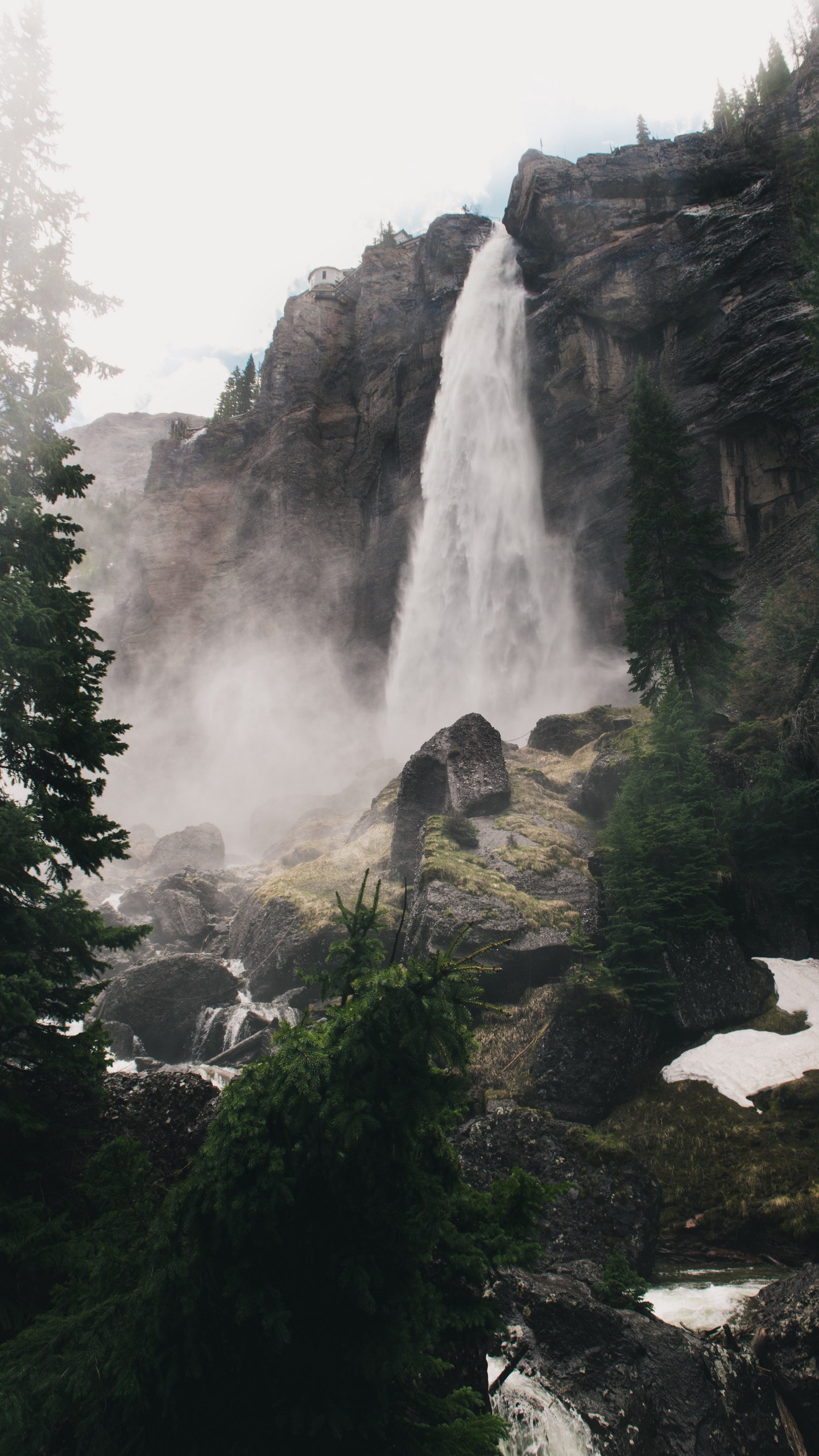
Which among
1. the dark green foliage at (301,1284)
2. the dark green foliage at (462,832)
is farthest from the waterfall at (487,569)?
the dark green foliage at (301,1284)

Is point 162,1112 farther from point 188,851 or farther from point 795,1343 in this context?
point 188,851

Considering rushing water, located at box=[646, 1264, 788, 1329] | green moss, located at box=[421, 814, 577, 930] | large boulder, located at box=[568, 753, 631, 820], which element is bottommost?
rushing water, located at box=[646, 1264, 788, 1329]

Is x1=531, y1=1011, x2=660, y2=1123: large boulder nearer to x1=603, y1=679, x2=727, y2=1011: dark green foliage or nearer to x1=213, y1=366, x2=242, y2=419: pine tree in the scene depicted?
x1=603, y1=679, x2=727, y2=1011: dark green foliage

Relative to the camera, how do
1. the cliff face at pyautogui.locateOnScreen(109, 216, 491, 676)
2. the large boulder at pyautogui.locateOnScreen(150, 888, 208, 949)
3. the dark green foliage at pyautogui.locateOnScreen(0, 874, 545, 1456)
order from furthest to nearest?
the cliff face at pyautogui.locateOnScreen(109, 216, 491, 676)
the large boulder at pyautogui.locateOnScreen(150, 888, 208, 949)
the dark green foliage at pyautogui.locateOnScreen(0, 874, 545, 1456)

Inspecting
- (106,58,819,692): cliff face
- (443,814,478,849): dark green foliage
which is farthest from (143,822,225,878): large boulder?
(106,58,819,692): cliff face

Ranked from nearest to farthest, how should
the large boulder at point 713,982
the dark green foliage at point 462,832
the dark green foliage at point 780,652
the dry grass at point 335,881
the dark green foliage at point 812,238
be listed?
1. the large boulder at point 713,982
2. the dark green foliage at point 812,238
3. the dark green foliage at point 462,832
4. the dry grass at point 335,881
5. the dark green foliage at point 780,652

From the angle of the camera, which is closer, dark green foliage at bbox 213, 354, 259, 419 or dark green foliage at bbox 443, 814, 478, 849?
dark green foliage at bbox 443, 814, 478, 849

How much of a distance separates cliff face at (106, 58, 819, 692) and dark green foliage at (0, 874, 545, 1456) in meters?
19.9

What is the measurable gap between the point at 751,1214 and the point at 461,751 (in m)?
12.0

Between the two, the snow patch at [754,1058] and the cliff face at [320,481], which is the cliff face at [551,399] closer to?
the cliff face at [320,481]

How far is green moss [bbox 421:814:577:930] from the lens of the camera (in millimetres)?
12570

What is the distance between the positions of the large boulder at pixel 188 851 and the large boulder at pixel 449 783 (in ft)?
51.6

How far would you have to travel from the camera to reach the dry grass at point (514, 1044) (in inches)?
407

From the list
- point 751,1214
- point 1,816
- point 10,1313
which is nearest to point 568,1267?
point 751,1214
